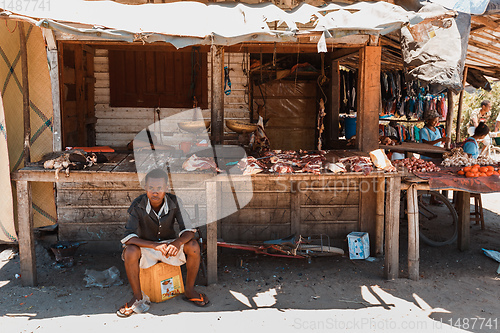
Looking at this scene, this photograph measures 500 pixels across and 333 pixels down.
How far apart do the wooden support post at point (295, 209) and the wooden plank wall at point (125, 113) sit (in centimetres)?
221

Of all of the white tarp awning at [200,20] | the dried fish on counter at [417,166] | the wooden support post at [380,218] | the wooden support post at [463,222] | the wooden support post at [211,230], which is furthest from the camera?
the wooden support post at [463,222]

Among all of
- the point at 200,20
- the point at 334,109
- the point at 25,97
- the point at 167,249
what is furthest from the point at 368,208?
the point at 25,97

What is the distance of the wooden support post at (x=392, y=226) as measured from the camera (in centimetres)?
500

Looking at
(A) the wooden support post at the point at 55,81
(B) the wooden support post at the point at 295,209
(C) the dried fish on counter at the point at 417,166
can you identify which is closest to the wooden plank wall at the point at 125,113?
(A) the wooden support post at the point at 55,81

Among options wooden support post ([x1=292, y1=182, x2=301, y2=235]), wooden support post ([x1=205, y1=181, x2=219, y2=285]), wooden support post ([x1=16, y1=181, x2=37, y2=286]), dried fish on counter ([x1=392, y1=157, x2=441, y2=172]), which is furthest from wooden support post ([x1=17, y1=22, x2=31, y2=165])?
dried fish on counter ([x1=392, y1=157, x2=441, y2=172])

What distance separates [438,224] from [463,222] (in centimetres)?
126

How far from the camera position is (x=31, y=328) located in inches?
158

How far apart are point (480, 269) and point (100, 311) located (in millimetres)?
4961

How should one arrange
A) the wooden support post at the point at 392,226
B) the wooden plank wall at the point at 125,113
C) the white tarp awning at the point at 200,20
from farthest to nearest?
the wooden plank wall at the point at 125,113 → the wooden support post at the point at 392,226 → the white tarp awning at the point at 200,20

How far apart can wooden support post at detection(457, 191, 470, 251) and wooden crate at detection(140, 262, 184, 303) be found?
442cm

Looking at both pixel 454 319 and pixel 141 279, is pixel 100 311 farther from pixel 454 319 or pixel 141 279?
pixel 454 319

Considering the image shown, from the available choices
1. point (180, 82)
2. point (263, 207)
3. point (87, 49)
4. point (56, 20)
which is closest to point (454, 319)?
point (263, 207)

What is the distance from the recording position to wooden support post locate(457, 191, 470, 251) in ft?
20.2

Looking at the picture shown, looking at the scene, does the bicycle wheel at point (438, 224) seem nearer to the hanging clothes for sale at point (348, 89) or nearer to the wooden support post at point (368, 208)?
the wooden support post at point (368, 208)
